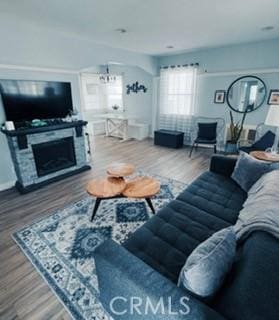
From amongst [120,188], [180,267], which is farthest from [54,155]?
[180,267]

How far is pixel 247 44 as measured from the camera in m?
4.38

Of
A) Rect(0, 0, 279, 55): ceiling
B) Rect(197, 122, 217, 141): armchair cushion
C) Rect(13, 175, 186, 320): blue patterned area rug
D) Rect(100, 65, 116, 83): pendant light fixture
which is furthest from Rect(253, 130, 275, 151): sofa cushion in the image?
Rect(100, 65, 116, 83): pendant light fixture

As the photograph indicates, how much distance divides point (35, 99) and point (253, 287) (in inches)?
149

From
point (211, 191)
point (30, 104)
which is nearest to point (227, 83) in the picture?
point (211, 191)

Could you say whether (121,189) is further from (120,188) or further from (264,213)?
(264,213)

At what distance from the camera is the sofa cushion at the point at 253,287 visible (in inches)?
29.7

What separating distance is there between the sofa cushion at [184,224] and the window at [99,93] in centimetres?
575

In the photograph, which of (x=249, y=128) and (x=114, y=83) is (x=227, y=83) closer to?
(x=249, y=128)

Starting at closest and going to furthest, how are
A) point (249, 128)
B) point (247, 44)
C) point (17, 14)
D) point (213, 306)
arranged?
point (213, 306) < point (17, 14) < point (247, 44) < point (249, 128)

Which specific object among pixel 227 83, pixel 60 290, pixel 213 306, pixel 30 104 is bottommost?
pixel 60 290

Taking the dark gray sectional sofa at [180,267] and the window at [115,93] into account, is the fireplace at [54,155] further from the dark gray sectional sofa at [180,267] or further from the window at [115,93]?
the window at [115,93]

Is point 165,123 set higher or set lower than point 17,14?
lower

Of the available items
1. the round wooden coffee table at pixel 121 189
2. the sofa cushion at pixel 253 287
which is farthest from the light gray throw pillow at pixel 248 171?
the sofa cushion at pixel 253 287

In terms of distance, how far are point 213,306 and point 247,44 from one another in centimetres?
521
